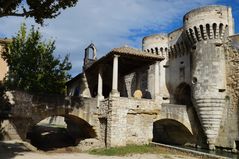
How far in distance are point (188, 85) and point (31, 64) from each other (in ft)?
43.6

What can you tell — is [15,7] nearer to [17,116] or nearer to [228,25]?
[17,116]

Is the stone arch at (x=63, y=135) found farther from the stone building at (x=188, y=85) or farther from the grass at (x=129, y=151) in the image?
the grass at (x=129, y=151)

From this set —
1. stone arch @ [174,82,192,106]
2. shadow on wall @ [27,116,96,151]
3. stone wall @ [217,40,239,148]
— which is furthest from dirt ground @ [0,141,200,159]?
stone arch @ [174,82,192,106]

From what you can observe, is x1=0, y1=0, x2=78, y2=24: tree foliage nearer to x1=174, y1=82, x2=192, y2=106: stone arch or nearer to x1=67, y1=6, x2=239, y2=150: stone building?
x1=67, y1=6, x2=239, y2=150: stone building

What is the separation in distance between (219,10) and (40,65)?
14.3 meters

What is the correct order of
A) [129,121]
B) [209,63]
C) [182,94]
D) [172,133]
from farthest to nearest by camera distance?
[182,94] → [172,133] → [209,63] → [129,121]

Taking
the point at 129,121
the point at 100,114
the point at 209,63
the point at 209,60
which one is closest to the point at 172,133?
the point at 209,63

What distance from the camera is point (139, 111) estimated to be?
1738cm

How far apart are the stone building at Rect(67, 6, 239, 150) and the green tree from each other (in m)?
2.74

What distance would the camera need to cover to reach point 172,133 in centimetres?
2444

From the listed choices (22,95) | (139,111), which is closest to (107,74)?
(139,111)

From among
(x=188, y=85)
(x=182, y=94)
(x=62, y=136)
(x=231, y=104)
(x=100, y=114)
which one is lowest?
(x=62, y=136)

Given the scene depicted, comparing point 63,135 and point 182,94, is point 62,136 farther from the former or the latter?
point 182,94

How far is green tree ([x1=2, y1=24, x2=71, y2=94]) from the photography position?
71.3 feet
